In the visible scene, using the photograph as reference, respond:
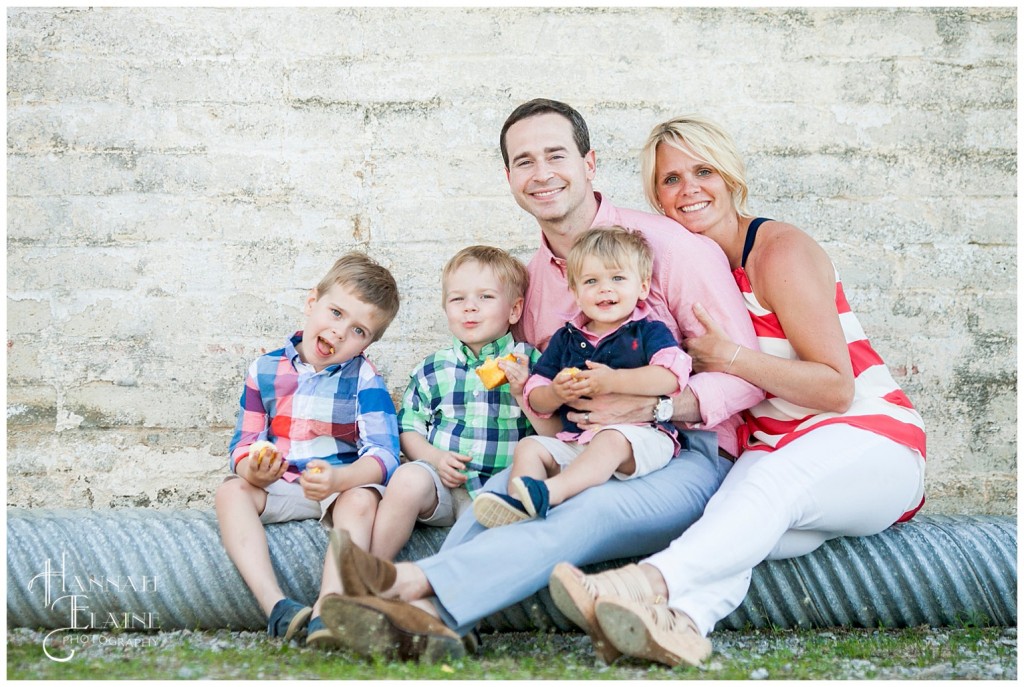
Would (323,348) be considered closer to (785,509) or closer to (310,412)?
(310,412)

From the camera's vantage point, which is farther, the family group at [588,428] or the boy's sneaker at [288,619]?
the boy's sneaker at [288,619]

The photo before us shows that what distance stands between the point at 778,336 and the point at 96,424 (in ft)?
8.53

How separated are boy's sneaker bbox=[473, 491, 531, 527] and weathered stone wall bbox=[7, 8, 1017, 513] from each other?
1.52 meters

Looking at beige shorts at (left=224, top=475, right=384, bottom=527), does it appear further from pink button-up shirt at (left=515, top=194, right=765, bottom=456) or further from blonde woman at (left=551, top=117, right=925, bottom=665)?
blonde woman at (left=551, top=117, right=925, bottom=665)

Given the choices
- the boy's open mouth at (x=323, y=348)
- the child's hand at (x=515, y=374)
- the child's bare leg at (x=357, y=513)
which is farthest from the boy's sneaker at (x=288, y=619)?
the child's hand at (x=515, y=374)

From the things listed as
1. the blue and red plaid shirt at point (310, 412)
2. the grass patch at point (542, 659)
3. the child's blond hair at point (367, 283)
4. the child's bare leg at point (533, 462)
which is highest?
the child's blond hair at point (367, 283)

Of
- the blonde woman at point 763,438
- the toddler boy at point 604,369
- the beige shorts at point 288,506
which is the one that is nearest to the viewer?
the blonde woman at point 763,438

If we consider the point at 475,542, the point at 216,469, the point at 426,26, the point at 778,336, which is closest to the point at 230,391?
the point at 216,469

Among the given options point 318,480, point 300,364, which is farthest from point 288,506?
point 300,364

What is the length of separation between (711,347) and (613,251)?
375 mm

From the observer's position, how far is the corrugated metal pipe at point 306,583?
8.98 feet

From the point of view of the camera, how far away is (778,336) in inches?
110

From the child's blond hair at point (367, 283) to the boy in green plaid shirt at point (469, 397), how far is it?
0.57ft

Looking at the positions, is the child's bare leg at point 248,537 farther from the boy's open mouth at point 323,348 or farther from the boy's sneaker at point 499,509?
the boy's sneaker at point 499,509
